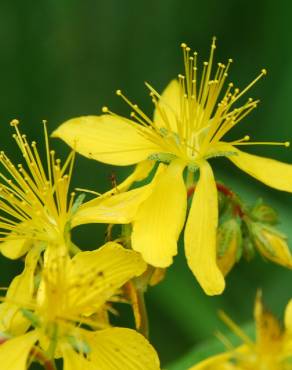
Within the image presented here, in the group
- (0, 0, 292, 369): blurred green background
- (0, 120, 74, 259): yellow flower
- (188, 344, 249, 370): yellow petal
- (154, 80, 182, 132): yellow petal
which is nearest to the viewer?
(188, 344, 249, 370): yellow petal

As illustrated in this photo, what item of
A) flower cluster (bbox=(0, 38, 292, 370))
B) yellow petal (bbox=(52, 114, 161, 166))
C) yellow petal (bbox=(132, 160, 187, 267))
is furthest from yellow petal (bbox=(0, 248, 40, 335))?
yellow petal (bbox=(52, 114, 161, 166))

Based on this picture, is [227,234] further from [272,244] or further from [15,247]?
[15,247]

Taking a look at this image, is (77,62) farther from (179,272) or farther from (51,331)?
(51,331)

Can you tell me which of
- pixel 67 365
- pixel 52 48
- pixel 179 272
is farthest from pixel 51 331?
pixel 52 48

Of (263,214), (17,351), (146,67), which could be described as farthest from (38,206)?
(146,67)

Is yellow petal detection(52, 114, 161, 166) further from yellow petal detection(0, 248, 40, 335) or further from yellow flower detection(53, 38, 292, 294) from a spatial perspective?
yellow petal detection(0, 248, 40, 335)

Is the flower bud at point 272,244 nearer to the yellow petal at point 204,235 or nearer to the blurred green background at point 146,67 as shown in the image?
the yellow petal at point 204,235
